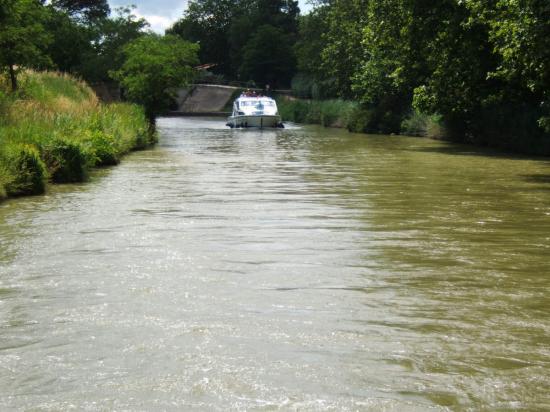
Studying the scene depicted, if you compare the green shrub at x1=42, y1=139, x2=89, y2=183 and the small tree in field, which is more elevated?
the small tree in field

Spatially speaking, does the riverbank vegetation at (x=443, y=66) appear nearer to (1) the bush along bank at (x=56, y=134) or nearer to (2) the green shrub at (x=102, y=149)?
(1) the bush along bank at (x=56, y=134)

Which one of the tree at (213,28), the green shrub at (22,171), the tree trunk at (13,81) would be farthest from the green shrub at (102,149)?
the tree at (213,28)

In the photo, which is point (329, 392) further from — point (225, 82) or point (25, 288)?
point (225, 82)

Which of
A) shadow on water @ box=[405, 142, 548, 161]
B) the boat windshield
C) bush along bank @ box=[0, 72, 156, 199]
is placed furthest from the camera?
the boat windshield

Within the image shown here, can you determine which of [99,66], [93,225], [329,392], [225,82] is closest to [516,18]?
[93,225]

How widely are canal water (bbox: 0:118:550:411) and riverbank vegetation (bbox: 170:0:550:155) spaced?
635cm

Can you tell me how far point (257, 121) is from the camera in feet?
160

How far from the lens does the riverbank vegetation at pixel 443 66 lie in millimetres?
20766

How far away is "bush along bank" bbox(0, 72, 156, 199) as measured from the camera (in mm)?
15881

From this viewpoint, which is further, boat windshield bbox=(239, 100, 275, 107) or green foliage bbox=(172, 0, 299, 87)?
green foliage bbox=(172, 0, 299, 87)

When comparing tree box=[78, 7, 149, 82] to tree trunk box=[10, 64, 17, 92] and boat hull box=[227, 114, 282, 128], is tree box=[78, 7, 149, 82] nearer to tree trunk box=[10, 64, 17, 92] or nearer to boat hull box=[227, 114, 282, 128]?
boat hull box=[227, 114, 282, 128]

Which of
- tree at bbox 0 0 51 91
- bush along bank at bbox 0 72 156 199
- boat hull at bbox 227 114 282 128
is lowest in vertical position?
boat hull at bbox 227 114 282 128

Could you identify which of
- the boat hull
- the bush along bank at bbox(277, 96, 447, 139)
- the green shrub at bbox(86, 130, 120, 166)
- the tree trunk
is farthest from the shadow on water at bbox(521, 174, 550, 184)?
the boat hull

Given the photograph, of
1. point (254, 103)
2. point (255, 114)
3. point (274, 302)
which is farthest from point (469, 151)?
point (274, 302)
